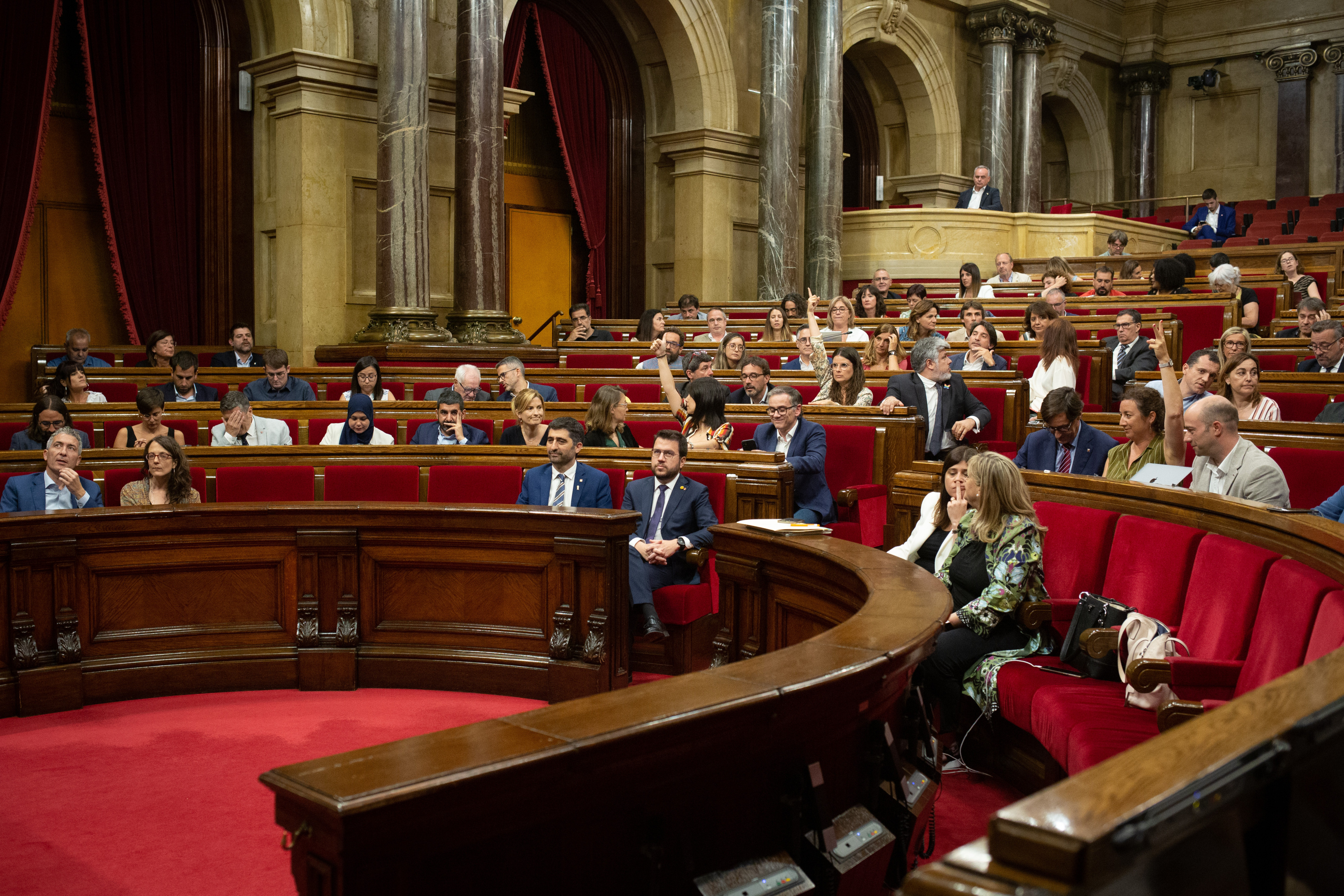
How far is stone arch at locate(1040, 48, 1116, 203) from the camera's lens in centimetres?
1912

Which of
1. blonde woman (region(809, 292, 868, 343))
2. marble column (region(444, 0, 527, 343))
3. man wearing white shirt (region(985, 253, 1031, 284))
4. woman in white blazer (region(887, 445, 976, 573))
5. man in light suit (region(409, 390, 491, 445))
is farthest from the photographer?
man wearing white shirt (region(985, 253, 1031, 284))

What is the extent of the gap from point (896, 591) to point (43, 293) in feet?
31.4

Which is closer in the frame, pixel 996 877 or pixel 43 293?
A: pixel 996 877

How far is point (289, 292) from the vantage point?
32.3 ft

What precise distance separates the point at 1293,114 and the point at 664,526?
1754 cm

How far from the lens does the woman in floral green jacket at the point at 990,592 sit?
11.5 ft

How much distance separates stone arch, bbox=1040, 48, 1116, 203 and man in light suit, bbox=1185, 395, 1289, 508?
53.1 feet

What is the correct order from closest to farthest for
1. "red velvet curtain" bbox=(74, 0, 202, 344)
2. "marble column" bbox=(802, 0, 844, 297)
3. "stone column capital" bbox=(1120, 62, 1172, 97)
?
"red velvet curtain" bbox=(74, 0, 202, 344) → "marble column" bbox=(802, 0, 844, 297) → "stone column capital" bbox=(1120, 62, 1172, 97)

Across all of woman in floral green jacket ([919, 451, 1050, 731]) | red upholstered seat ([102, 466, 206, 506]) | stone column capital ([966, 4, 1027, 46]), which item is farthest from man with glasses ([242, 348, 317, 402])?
stone column capital ([966, 4, 1027, 46])

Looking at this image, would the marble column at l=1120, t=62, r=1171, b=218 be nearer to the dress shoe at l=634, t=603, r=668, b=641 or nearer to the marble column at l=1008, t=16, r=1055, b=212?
the marble column at l=1008, t=16, r=1055, b=212

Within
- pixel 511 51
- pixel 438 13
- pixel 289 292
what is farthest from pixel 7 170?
pixel 511 51

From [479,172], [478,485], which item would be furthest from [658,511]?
[479,172]

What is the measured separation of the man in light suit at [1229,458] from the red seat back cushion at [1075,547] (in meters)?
0.42

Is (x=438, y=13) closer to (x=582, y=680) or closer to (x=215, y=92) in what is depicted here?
(x=215, y=92)
